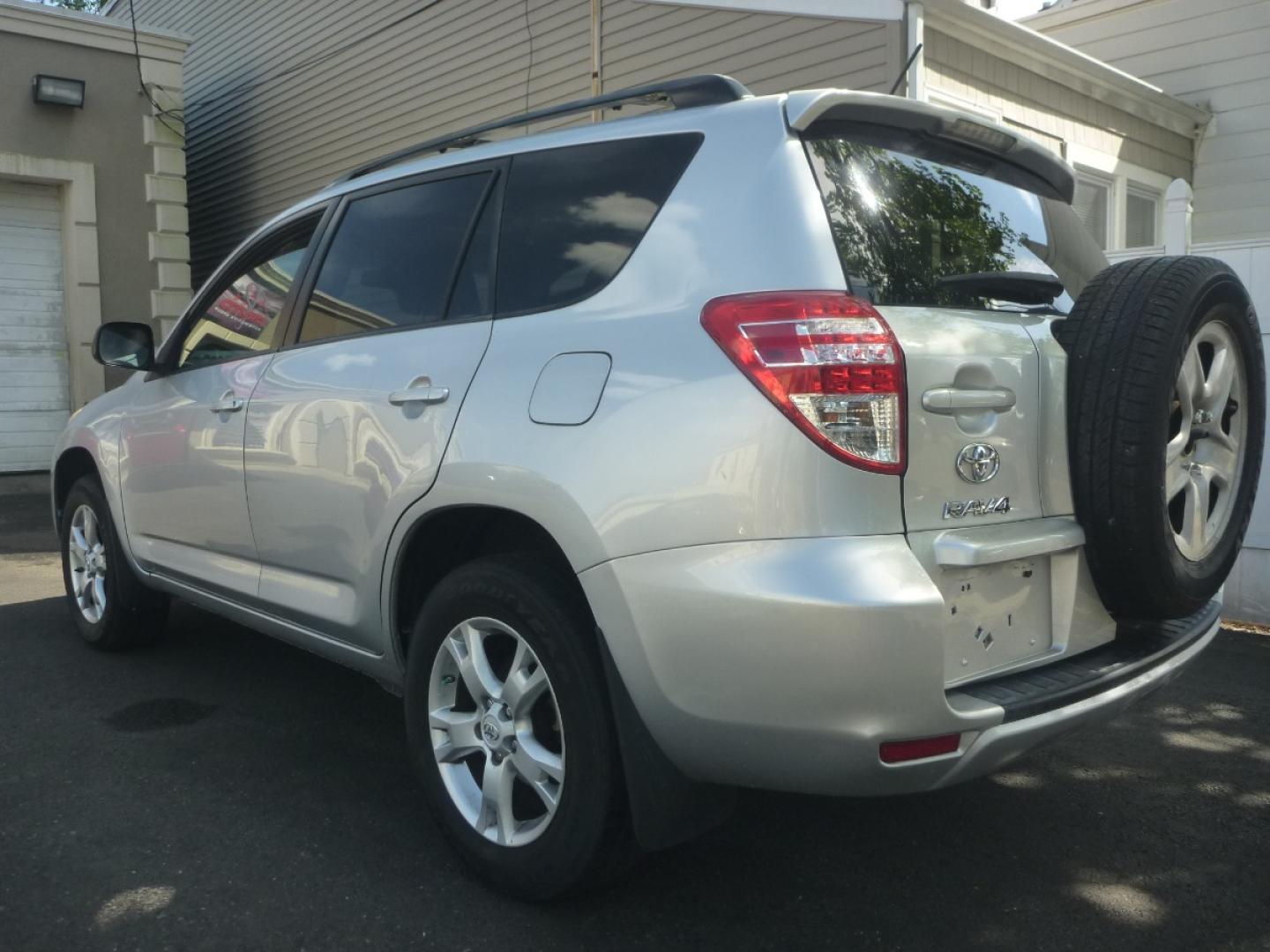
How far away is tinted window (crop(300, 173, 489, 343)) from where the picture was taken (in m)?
3.31

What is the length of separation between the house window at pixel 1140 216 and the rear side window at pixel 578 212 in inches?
311

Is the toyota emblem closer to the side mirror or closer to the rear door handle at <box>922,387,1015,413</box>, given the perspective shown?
the rear door handle at <box>922,387,1015,413</box>

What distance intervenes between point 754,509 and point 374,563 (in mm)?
1323

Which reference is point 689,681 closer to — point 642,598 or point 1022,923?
point 642,598

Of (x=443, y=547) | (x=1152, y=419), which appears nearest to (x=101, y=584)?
(x=443, y=547)

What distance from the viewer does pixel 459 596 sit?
2867mm

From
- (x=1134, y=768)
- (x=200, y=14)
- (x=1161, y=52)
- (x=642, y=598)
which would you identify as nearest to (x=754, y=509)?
(x=642, y=598)

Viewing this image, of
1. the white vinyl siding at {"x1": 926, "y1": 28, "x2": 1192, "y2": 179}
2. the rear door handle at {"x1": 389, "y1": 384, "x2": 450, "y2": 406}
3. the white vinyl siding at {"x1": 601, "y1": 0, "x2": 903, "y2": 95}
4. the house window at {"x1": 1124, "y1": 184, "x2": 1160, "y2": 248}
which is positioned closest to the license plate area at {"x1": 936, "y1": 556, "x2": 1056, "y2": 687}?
the rear door handle at {"x1": 389, "y1": 384, "x2": 450, "y2": 406}

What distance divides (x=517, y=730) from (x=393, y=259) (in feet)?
4.95

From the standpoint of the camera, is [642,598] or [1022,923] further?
[1022,923]

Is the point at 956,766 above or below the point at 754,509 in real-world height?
below

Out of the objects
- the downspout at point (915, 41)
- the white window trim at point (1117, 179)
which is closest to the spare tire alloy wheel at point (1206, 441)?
the downspout at point (915, 41)

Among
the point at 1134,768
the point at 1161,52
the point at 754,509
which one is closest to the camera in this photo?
the point at 754,509

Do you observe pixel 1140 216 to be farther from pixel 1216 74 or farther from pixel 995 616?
pixel 995 616
